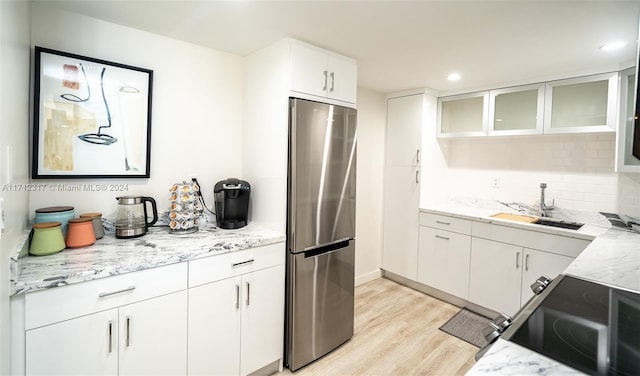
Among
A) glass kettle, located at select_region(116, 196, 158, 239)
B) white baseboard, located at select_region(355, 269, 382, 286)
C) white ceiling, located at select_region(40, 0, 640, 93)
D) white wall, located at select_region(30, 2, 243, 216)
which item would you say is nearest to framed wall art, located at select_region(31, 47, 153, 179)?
white wall, located at select_region(30, 2, 243, 216)

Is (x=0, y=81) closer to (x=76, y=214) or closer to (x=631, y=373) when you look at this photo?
(x=76, y=214)

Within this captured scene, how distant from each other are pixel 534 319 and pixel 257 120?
6.54 ft

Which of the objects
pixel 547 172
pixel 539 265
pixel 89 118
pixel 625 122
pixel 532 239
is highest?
pixel 625 122

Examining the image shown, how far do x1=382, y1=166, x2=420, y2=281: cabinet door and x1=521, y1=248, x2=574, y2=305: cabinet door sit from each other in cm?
105

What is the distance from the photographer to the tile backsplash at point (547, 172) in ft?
8.50

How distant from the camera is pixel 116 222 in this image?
6.18 ft

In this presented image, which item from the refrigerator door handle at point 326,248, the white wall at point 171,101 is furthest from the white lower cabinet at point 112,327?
the refrigerator door handle at point 326,248

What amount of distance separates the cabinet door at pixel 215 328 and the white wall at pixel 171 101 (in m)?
0.78

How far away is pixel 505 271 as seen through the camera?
2699 millimetres

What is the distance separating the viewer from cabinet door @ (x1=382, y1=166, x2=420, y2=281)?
11.1ft

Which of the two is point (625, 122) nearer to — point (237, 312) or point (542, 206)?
point (542, 206)

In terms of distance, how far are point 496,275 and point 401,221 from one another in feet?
3.56

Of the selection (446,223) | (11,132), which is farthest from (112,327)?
(446,223)

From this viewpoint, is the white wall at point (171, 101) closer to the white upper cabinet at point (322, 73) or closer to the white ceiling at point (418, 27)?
the white ceiling at point (418, 27)
